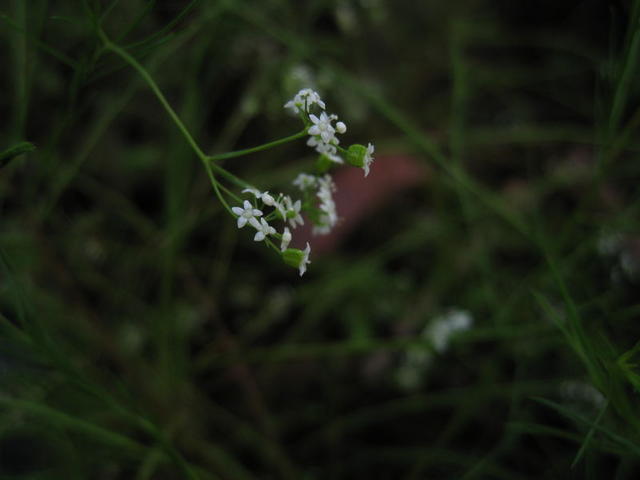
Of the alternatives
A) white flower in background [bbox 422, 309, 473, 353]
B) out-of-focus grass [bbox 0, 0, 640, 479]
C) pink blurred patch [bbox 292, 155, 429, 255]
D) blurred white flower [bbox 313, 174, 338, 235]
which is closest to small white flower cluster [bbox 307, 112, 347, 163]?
blurred white flower [bbox 313, 174, 338, 235]

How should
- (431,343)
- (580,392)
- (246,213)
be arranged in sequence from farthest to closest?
(580,392) → (431,343) → (246,213)

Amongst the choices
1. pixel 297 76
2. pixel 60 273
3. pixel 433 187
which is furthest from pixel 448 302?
pixel 60 273

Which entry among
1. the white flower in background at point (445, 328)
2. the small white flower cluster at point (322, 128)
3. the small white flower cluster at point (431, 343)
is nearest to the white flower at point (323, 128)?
the small white flower cluster at point (322, 128)

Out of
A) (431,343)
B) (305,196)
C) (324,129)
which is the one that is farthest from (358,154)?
(431,343)

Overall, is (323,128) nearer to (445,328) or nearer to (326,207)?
(326,207)

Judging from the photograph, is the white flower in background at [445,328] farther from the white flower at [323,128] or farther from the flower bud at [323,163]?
the white flower at [323,128]

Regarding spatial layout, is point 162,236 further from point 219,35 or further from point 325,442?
point 325,442
